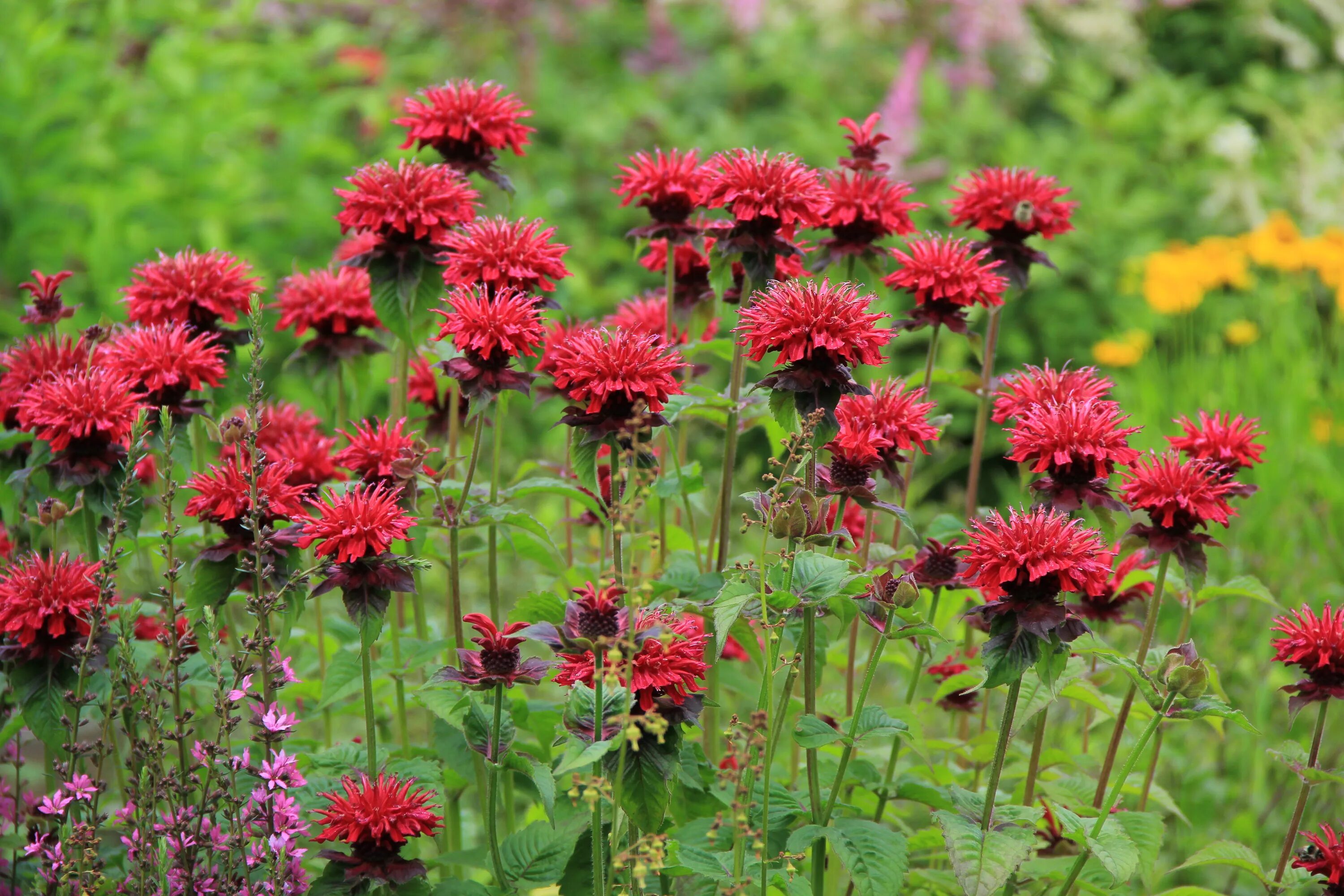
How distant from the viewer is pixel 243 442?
183 centimetres

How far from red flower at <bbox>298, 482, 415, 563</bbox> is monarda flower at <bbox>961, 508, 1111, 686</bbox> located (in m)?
0.82

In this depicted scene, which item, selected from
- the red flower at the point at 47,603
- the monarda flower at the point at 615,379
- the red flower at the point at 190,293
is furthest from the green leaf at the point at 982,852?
the red flower at the point at 190,293

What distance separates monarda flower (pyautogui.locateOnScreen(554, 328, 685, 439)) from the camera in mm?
1757

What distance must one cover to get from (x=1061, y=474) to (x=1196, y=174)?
577 cm

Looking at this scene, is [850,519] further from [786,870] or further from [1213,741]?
[1213,741]

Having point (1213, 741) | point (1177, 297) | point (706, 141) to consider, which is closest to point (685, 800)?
point (1213, 741)

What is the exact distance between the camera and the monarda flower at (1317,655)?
1.95 m

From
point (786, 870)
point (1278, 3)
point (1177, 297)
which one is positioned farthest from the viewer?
point (1278, 3)

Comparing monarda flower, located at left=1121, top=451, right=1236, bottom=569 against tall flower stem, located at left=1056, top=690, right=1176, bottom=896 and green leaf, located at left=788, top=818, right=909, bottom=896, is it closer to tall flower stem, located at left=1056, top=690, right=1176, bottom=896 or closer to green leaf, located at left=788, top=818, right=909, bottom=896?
tall flower stem, located at left=1056, top=690, right=1176, bottom=896

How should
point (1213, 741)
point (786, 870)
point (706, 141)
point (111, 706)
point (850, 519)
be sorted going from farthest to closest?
point (706, 141)
point (1213, 741)
point (850, 519)
point (111, 706)
point (786, 870)

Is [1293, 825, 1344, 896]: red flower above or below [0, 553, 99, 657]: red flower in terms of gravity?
below

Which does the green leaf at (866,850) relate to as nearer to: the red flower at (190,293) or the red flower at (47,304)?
the red flower at (190,293)

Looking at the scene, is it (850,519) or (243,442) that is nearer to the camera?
(243,442)

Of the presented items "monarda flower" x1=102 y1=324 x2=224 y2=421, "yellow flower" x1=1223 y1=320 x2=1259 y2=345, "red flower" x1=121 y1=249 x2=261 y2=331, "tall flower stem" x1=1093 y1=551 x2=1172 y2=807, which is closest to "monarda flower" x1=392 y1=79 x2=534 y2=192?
"red flower" x1=121 y1=249 x2=261 y2=331
